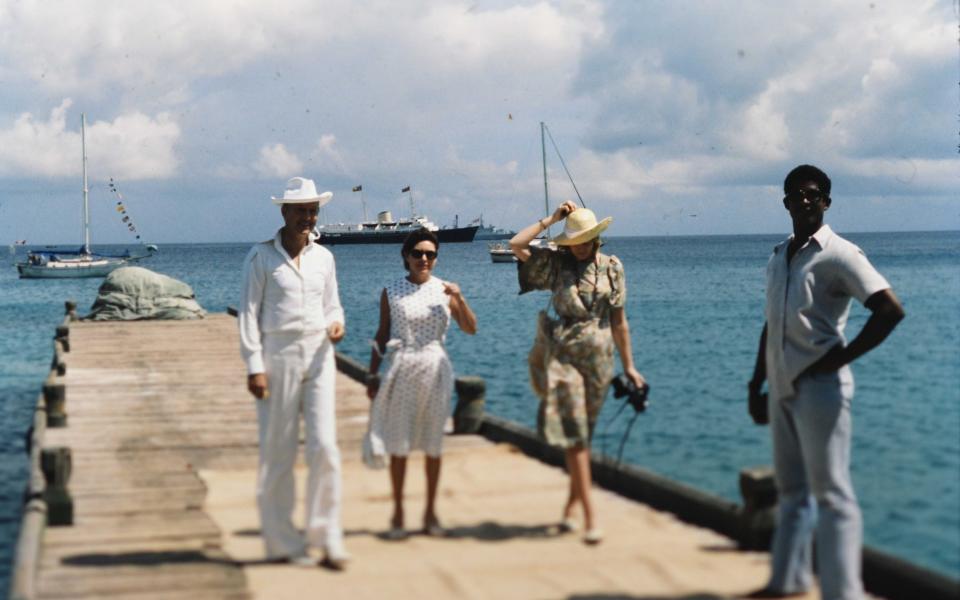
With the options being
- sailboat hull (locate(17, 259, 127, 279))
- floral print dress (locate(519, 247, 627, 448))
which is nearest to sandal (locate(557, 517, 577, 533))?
floral print dress (locate(519, 247, 627, 448))

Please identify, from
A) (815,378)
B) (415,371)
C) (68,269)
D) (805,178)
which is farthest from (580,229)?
(68,269)

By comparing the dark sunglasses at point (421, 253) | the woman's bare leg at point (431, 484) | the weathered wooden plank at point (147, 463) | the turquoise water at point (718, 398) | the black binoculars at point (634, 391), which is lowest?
the turquoise water at point (718, 398)

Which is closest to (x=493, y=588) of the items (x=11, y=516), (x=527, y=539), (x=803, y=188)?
(x=527, y=539)

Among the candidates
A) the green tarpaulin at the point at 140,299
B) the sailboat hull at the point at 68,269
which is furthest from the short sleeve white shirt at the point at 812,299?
the sailboat hull at the point at 68,269

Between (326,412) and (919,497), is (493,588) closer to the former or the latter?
(326,412)

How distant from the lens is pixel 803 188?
198 inches

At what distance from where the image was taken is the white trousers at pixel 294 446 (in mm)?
5797

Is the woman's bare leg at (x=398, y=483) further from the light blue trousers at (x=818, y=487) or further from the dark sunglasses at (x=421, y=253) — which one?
the light blue trousers at (x=818, y=487)

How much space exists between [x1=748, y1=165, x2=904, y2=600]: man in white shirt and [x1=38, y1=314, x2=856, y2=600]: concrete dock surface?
1.95 feet

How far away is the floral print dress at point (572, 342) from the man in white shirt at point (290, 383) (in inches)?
48.9

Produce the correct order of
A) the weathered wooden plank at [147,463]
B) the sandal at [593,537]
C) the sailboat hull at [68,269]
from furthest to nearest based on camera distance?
the sailboat hull at [68,269] → the sandal at [593,537] → the weathered wooden plank at [147,463]

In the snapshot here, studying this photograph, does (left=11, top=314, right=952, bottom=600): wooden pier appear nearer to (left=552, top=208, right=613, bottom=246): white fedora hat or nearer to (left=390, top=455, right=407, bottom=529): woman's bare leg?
(left=390, top=455, right=407, bottom=529): woman's bare leg

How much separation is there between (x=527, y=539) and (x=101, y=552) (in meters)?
2.33

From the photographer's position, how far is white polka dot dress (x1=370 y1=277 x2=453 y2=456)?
6367 millimetres
